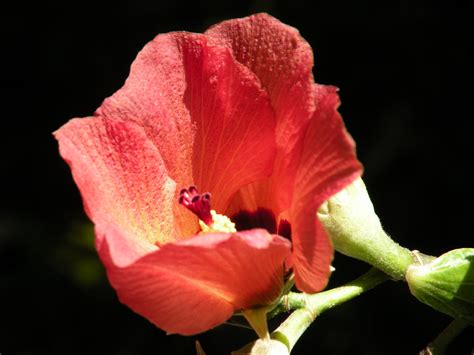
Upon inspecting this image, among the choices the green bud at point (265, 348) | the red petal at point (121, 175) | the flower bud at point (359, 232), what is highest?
the red petal at point (121, 175)

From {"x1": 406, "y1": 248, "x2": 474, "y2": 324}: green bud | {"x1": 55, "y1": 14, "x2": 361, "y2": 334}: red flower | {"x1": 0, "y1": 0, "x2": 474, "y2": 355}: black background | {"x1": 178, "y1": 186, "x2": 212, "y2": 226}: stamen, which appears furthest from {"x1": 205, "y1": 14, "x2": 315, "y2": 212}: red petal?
{"x1": 0, "y1": 0, "x2": 474, "y2": 355}: black background

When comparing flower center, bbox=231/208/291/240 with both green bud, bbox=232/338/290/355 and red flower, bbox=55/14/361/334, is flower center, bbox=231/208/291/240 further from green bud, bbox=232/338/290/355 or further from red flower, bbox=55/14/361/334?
green bud, bbox=232/338/290/355

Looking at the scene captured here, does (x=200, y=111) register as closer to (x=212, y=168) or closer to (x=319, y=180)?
(x=212, y=168)

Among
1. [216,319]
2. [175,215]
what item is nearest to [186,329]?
[216,319]

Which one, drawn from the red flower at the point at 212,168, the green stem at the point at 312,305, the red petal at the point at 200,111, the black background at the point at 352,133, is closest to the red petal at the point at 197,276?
the red flower at the point at 212,168

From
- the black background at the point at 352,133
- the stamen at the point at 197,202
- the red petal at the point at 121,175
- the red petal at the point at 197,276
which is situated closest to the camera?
the red petal at the point at 197,276

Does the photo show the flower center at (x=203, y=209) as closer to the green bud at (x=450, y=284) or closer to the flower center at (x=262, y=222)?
the flower center at (x=262, y=222)

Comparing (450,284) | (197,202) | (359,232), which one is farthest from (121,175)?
(450,284)
